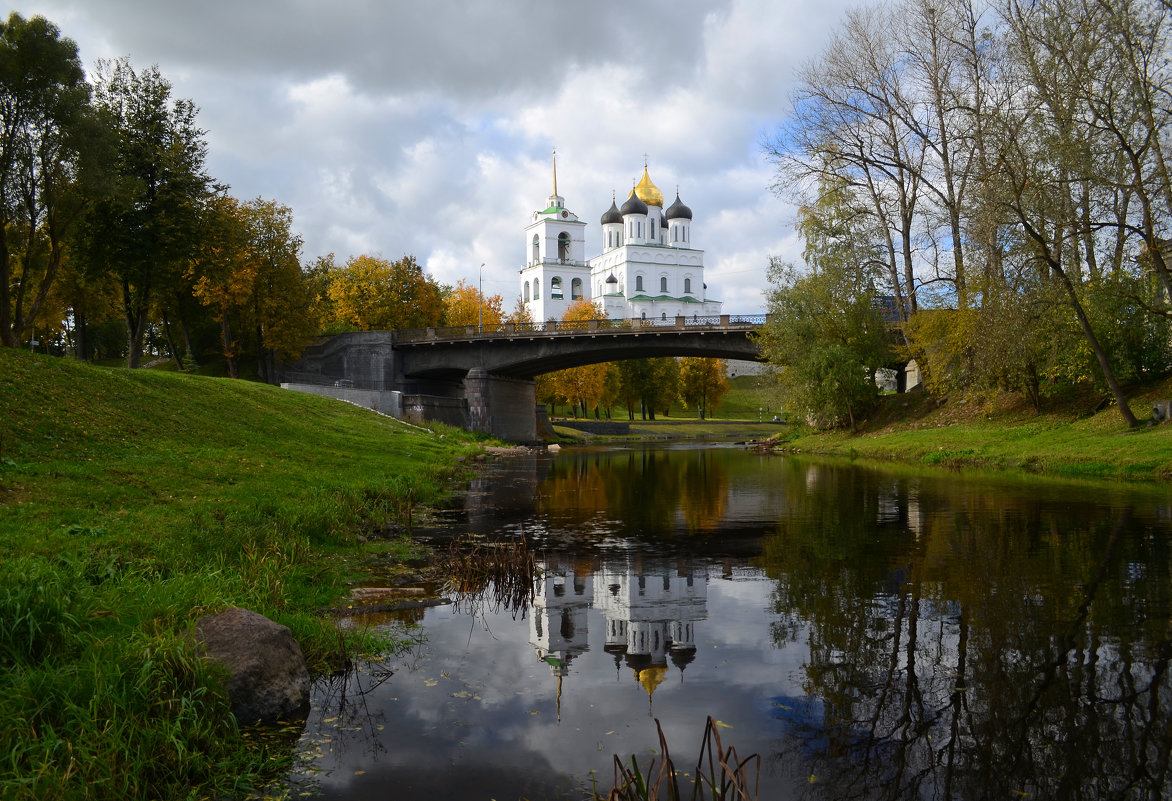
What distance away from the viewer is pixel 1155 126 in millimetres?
21969

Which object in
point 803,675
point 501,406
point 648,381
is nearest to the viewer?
point 803,675

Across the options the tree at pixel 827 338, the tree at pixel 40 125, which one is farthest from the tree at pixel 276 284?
the tree at pixel 827 338

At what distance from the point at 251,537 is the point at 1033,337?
2768cm

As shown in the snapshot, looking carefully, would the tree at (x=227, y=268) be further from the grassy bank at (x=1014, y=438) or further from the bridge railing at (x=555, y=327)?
the grassy bank at (x=1014, y=438)

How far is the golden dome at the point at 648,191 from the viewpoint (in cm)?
13775

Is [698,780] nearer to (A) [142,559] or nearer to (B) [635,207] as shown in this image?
(A) [142,559]

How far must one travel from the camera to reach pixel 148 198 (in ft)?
131

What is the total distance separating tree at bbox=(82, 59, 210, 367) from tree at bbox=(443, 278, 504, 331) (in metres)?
41.1

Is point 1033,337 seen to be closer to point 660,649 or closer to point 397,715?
point 660,649

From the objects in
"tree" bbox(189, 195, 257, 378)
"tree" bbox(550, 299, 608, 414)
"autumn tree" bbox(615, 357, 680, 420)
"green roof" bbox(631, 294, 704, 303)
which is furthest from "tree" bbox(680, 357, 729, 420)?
"tree" bbox(189, 195, 257, 378)

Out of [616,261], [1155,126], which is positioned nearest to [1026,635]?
[1155,126]

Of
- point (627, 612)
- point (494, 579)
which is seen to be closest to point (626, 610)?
point (627, 612)

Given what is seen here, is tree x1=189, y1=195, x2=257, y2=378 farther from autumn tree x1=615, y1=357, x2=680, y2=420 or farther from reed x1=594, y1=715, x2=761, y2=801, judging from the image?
reed x1=594, y1=715, x2=761, y2=801

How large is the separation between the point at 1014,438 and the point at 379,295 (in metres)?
53.0
